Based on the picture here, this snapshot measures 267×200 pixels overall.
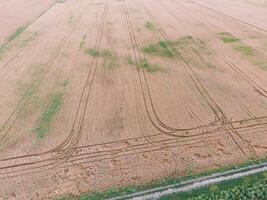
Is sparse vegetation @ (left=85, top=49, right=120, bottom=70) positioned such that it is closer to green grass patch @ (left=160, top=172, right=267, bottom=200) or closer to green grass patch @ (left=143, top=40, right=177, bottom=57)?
green grass patch @ (left=143, top=40, right=177, bottom=57)

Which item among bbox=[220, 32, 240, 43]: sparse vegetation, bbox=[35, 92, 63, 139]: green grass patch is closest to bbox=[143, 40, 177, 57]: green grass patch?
bbox=[220, 32, 240, 43]: sparse vegetation

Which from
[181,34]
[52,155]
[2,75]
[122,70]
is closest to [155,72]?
[122,70]

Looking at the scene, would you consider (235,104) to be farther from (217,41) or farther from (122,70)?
(217,41)

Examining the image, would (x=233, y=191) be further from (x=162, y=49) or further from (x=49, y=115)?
(x=162, y=49)

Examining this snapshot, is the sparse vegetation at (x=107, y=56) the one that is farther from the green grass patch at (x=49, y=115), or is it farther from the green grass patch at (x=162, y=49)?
the green grass patch at (x=49, y=115)

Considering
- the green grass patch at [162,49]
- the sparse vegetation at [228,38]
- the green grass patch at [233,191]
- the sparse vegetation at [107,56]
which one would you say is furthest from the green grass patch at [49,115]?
the sparse vegetation at [228,38]

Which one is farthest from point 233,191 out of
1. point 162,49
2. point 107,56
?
point 107,56
